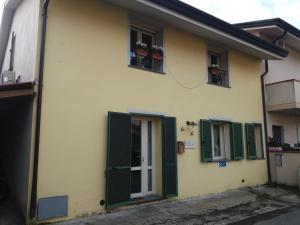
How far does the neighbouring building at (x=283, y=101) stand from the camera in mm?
10266

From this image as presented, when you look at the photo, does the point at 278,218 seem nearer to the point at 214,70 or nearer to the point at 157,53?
the point at 214,70

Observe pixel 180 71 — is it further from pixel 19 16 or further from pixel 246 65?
pixel 19 16

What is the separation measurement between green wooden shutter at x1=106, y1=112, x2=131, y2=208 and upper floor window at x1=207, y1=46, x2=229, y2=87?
4278 mm

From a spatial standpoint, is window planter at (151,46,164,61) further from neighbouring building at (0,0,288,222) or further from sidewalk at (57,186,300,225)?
sidewalk at (57,186,300,225)

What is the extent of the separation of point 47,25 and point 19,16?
3402mm

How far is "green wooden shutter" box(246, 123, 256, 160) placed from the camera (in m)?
9.98

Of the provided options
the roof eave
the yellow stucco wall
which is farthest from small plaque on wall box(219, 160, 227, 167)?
the roof eave

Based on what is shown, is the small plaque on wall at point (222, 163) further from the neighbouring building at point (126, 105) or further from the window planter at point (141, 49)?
the window planter at point (141, 49)

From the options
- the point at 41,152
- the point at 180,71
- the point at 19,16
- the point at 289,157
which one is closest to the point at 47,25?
the point at 41,152

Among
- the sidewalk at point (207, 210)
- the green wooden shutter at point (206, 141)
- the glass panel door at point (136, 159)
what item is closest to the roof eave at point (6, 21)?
the glass panel door at point (136, 159)

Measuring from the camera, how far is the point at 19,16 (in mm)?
8555

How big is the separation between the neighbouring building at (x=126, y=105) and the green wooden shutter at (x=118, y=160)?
24mm

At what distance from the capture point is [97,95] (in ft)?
21.2

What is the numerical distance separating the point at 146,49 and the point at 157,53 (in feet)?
1.10
